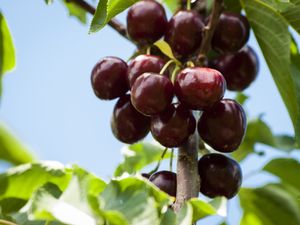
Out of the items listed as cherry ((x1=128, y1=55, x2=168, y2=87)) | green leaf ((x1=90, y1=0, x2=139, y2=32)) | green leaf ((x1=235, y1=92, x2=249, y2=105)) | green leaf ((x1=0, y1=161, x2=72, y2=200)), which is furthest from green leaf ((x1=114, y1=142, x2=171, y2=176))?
green leaf ((x1=90, y1=0, x2=139, y2=32))

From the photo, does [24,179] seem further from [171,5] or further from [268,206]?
[171,5]

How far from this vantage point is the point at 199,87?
4.36ft

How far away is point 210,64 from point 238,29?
0.19 m

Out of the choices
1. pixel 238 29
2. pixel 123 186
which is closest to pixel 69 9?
pixel 238 29

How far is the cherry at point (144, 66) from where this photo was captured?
4.78 feet

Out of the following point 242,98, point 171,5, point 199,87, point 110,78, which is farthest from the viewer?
point 242,98

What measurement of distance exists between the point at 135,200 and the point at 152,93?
0.29 m

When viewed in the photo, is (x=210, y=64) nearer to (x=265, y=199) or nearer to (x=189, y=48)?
(x=189, y=48)

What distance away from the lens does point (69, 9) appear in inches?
91.4

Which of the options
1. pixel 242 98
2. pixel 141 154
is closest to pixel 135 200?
pixel 141 154

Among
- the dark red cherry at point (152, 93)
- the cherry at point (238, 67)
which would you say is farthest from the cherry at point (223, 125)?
the cherry at point (238, 67)

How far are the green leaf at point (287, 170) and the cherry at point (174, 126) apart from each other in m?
0.65

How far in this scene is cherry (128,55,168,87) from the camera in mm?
1456

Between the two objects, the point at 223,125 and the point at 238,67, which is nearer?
the point at 223,125
